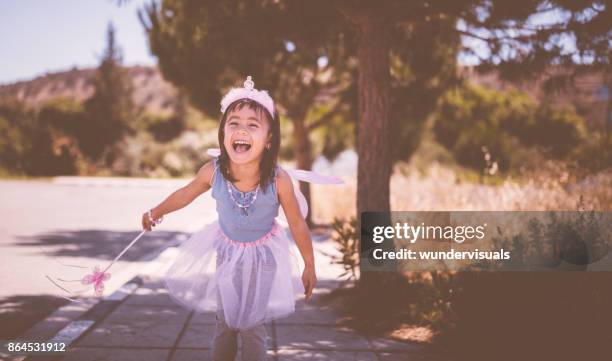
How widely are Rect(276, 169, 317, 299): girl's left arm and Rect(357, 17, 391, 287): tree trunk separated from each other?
7.49ft

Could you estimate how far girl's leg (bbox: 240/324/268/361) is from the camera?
314cm

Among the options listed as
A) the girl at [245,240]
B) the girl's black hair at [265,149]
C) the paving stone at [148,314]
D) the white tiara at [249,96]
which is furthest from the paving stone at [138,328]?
the white tiara at [249,96]

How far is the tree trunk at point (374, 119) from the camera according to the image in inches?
213

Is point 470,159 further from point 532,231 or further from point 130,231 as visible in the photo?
point 532,231

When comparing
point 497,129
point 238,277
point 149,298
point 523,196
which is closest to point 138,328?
point 149,298

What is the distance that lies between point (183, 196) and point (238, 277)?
23.9 inches

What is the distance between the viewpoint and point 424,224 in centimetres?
688

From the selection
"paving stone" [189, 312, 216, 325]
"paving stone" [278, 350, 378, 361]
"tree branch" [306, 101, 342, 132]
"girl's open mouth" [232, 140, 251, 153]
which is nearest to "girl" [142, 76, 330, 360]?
"girl's open mouth" [232, 140, 251, 153]

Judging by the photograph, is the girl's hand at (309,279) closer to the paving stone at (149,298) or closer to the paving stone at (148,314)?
the paving stone at (148,314)

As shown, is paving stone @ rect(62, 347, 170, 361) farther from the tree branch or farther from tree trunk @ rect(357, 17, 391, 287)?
the tree branch

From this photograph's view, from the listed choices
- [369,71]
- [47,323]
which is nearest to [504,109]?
[369,71]

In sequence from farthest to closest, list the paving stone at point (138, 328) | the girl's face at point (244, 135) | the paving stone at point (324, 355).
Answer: the paving stone at point (138, 328), the paving stone at point (324, 355), the girl's face at point (244, 135)

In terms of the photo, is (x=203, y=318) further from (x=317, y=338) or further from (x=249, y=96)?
(x=249, y=96)

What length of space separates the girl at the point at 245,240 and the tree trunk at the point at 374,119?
2.33 metres
